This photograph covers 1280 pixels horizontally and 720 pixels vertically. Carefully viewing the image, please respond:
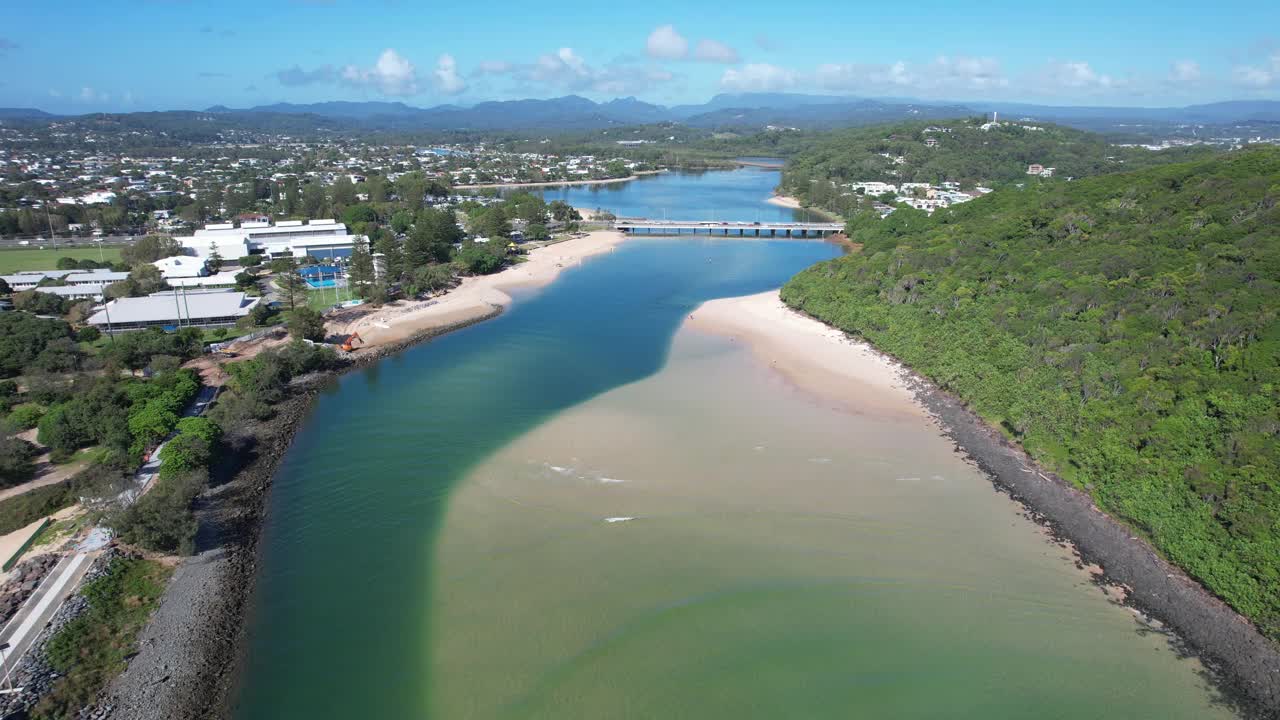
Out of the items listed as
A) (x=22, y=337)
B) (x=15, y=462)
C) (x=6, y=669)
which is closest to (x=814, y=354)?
(x=6, y=669)

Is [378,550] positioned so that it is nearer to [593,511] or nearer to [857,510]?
[593,511]

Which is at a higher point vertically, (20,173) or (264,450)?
(20,173)

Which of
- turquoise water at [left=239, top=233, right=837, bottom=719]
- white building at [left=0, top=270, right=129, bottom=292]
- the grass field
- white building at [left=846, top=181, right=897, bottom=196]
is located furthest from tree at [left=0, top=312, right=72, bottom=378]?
white building at [left=846, top=181, right=897, bottom=196]

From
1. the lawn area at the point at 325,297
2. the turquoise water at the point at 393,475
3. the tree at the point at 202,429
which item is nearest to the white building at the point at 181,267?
the lawn area at the point at 325,297

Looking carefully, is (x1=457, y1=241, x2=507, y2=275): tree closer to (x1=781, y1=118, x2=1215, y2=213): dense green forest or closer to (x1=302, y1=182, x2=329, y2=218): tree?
(x1=302, y1=182, x2=329, y2=218): tree

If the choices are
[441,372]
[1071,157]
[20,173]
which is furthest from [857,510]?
[20,173]

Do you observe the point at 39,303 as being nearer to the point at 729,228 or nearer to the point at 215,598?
the point at 215,598

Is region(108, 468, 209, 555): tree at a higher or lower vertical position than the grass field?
lower
